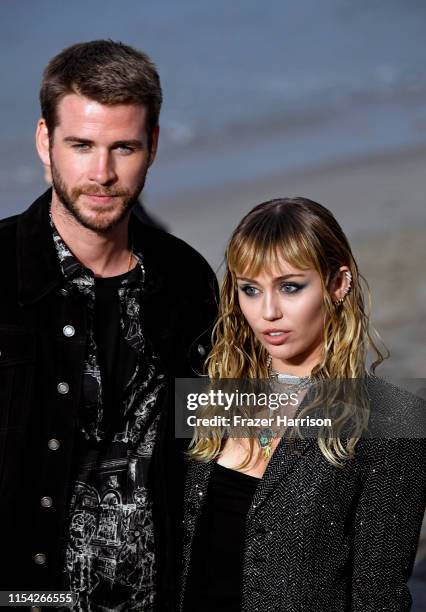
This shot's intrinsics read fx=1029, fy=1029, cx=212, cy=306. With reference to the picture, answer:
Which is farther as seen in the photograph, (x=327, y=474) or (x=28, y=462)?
(x=28, y=462)

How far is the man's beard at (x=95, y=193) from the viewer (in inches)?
137

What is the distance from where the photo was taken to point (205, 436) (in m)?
3.41

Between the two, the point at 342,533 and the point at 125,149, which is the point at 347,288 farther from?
the point at 125,149

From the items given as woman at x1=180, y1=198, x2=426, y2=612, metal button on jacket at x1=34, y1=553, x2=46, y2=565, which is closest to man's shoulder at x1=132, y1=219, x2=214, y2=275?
woman at x1=180, y1=198, x2=426, y2=612

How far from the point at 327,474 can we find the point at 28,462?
1.04m

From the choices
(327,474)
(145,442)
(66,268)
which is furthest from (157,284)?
(327,474)

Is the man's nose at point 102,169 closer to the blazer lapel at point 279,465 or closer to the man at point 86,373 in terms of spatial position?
the man at point 86,373

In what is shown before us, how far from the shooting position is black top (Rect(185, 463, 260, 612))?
317 centimetres

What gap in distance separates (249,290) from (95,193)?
642mm

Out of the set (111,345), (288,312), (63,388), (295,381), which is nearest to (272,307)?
(288,312)

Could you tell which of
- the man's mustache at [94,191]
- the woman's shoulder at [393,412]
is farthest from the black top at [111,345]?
the woman's shoulder at [393,412]

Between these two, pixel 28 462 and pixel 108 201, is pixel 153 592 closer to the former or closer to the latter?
pixel 28 462

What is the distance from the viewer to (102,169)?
3.45 metres

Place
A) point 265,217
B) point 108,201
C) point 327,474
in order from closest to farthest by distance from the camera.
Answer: point 327,474, point 265,217, point 108,201
